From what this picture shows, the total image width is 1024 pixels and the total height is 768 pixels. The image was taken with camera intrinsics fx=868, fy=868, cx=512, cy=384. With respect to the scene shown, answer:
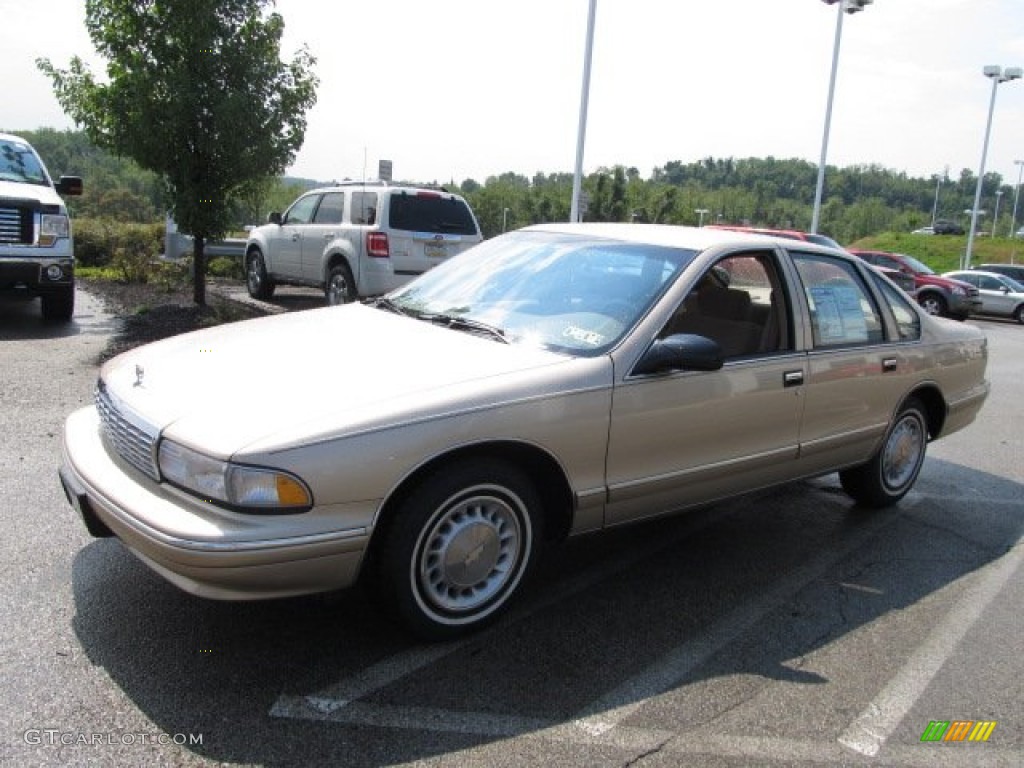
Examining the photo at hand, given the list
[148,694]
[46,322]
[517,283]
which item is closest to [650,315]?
[517,283]

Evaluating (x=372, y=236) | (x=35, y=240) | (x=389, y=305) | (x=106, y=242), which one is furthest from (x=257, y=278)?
(x=389, y=305)

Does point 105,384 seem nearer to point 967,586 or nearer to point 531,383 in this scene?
point 531,383

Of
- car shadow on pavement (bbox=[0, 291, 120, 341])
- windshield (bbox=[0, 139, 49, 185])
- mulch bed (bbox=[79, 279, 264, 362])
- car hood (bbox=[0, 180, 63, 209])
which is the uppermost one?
windshield (bbox=[0, 139, 49, 185])

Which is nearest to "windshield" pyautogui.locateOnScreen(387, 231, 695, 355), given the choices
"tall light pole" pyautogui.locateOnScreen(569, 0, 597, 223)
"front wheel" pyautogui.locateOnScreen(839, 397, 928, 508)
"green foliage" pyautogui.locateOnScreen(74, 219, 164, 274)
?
"front wheel" pyautogui.locateOnScreen(839, 397, 928, 508)

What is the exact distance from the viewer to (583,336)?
3.73 metres

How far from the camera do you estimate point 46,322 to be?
10.3 metres

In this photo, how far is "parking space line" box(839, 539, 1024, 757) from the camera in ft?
9.64

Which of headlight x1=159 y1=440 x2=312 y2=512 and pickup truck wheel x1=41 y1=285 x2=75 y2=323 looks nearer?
headlight x1=159 y1=440 x2=312 y2=512

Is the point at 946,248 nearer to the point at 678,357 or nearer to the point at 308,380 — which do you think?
the point at 678,357

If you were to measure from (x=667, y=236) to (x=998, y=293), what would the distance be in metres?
24.4

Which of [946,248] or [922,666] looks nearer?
[922,666]

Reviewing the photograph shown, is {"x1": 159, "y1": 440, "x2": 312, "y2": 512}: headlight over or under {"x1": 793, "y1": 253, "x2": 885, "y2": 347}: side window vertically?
under

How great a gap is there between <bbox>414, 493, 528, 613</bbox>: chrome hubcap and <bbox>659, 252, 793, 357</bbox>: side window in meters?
1.45

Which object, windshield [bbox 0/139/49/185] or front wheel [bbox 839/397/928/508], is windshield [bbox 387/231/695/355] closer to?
front wheel [bbox 839/397/928/508]
